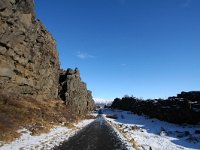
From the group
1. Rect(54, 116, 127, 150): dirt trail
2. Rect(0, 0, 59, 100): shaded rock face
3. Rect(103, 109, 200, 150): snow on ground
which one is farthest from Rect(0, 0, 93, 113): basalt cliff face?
Rect(103, 109, 200, 150): snow on ground

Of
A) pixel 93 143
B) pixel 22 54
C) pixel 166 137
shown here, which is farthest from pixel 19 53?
pixel 166 137

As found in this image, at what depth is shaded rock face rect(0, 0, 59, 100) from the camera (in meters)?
35.8

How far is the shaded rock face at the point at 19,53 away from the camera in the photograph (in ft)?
117

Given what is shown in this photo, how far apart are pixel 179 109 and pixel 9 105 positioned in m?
38.6

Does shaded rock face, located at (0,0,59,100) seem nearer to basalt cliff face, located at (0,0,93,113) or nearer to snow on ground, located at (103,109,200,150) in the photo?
basalt cliff face, located at (0,0,93,113)

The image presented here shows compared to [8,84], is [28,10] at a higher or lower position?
higher

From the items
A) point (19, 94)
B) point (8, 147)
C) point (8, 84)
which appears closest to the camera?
point (8, 147)

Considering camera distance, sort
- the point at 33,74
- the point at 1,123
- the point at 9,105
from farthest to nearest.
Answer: the point at 33,74, the point at 9,105, the point at 1,123

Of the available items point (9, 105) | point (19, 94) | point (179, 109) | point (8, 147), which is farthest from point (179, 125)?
point (8, 147)

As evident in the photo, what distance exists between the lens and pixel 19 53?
4084 cm

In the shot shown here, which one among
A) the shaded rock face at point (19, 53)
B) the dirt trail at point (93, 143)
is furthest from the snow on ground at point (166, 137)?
the shaded rock face at point (19, 53)

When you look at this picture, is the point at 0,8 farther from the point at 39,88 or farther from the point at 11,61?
the point at 39,88

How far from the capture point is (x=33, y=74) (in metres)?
48.3

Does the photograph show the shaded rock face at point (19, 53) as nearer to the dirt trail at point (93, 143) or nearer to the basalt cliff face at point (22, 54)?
the basalt cliff face at point (22, 54)
